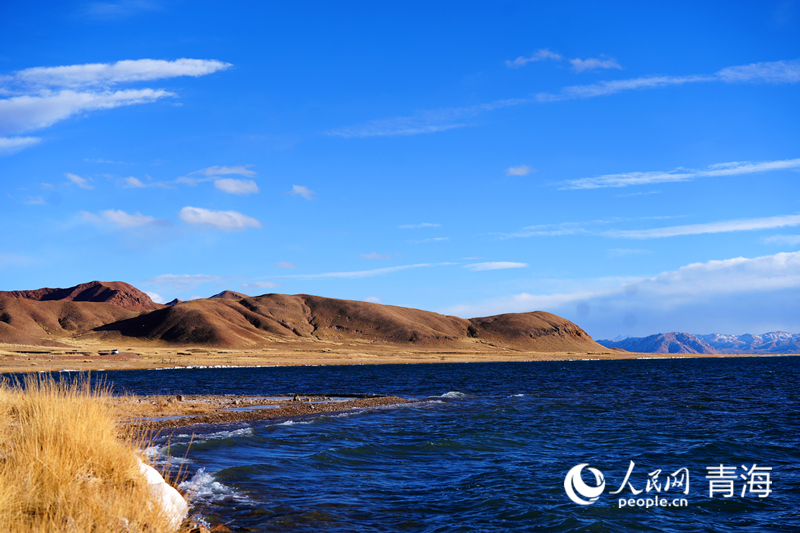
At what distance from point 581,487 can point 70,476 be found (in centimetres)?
1058

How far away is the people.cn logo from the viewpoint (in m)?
12.5

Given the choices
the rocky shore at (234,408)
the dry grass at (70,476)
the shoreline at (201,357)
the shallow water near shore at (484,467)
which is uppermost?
the dry grass at (70,476)

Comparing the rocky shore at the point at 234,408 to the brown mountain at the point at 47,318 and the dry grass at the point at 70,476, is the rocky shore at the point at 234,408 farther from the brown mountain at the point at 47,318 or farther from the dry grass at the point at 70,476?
the brown mountain at the point at 47,318

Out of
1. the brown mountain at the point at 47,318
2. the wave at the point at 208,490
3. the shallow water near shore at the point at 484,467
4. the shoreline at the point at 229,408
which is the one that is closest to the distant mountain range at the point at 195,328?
the brown mountain at the point at 47,318

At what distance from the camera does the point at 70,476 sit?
25.7 ft

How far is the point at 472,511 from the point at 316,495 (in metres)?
3.50

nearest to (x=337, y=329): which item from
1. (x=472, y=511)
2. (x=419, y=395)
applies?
(x=419, y=395)

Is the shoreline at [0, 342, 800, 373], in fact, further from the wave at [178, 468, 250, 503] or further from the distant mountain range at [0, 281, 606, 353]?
the wave at [178, 468, 250, 503]

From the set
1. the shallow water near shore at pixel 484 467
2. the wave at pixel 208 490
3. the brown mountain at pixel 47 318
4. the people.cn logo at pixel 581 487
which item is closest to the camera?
the shallow water near shore at pixel 484 467

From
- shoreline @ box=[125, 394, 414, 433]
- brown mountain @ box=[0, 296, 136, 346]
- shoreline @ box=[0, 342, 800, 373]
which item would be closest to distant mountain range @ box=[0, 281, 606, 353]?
brown mountain @ box=[0, 296, 136, 346]

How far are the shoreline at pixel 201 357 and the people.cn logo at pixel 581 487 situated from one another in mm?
36741

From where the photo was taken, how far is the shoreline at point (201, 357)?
258ft

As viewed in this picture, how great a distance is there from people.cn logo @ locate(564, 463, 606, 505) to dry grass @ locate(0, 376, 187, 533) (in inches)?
346

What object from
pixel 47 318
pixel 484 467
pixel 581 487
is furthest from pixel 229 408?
pixel 47 318
